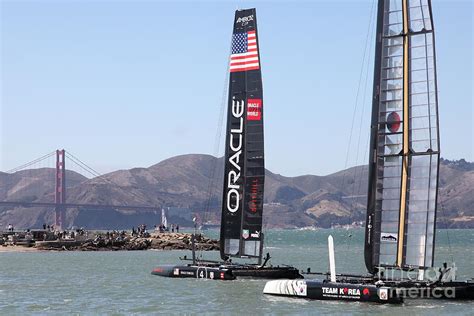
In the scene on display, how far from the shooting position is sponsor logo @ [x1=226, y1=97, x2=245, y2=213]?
34938 millimetres

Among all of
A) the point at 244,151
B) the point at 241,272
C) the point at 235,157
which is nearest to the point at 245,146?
the point at 244,151

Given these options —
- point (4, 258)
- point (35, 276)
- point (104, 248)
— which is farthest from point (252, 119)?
point (104, 248)

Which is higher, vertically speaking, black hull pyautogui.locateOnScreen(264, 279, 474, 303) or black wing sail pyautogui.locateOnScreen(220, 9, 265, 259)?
black wing sail pyautogui.locateOnScreen(220, 9, 265, 259)

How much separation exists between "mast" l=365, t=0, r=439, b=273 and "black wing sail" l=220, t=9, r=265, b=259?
9680 mm

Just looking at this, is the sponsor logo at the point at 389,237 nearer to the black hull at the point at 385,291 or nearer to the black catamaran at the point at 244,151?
the black hull at the point at 385,291

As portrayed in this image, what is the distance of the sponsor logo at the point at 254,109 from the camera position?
34719mm

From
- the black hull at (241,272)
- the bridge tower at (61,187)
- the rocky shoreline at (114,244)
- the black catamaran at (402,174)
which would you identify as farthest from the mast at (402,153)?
the bridge tower at (61,187)

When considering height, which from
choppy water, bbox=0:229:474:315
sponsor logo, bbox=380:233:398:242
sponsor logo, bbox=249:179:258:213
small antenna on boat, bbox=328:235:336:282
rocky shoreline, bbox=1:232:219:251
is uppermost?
sponsor logo, bbox=249:179:258:213

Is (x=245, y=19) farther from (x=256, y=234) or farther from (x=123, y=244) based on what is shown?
(x=123, y=244)

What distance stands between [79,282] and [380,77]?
16905mm

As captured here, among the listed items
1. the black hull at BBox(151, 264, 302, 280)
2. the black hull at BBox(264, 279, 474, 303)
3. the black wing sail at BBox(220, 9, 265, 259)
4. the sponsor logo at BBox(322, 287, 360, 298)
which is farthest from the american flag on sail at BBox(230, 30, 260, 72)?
the sponsor logo at BBox(322, 287, 360, 298)

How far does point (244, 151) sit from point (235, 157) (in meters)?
0.43

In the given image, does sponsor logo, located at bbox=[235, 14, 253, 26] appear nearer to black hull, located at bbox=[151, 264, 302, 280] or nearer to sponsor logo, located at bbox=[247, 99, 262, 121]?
sponsor logo, located at bbox=[247, 99, 262, 121]

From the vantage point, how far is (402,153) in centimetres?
2508
